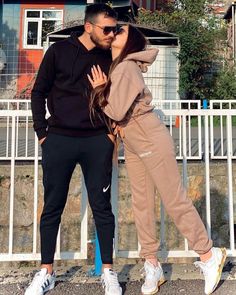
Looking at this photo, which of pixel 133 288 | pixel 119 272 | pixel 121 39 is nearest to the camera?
pixel 121 39

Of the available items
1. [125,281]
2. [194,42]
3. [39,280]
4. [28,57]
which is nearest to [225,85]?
[194,42]

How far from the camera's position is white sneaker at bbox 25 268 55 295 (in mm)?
2885

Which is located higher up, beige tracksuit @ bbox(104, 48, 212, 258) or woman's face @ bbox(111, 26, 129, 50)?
woman's face @ bbox(111, 26, 129, 50)

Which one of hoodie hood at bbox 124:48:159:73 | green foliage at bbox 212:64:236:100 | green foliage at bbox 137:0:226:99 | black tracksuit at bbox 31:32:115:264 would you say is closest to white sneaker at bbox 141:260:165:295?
black tracksuit at bbox 31:32:115:264

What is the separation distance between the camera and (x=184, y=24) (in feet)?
51.5

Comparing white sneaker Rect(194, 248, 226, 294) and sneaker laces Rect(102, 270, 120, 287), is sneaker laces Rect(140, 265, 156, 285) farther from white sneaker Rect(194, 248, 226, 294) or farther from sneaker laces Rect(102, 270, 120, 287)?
white sneaker Rect(194, 248, 226, 294)

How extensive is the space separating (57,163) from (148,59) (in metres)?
0.94

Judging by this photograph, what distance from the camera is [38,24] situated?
1658cm

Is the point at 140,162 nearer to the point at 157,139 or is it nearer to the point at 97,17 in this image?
the point at 157,139

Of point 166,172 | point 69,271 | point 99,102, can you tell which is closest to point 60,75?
point 99,102

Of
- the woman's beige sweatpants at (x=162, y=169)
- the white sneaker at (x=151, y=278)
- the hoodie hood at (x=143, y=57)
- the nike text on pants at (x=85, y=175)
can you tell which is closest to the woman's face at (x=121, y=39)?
the hoodie hood at (x=143, y=57)

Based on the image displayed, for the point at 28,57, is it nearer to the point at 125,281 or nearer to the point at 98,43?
the point at 98,43

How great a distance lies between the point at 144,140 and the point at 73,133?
0.49m

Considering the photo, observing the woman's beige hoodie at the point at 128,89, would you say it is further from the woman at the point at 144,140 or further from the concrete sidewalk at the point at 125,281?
the concrete sidewalk at the point at 125,281
